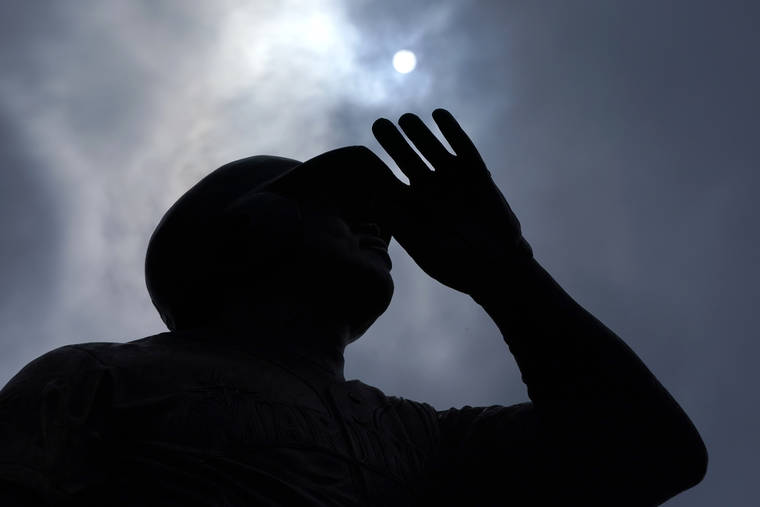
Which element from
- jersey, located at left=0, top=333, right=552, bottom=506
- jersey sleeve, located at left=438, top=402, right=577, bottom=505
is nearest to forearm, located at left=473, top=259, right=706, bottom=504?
jersey sleeve, located at left=438, top=402, right=577, bottom=505

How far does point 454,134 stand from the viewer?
17.4ft

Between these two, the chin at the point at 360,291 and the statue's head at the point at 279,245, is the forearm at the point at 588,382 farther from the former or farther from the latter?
the statue's head at the point at 279,245

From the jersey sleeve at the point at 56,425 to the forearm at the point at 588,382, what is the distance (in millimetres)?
2084

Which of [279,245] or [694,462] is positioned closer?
[694,462]

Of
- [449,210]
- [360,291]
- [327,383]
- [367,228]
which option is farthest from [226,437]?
[367,228]

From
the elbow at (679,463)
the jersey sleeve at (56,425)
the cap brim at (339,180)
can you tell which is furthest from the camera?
the cap brim at (339,180)

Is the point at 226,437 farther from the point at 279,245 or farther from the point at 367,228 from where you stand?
the point at 367,228

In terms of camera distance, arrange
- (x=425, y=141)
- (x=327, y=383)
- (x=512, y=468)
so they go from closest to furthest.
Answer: (x=512, y=468), (x=327, y=383), (x=425, y=141)

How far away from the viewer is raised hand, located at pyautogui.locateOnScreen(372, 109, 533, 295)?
5.28m

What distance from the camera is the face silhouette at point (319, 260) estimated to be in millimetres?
5629

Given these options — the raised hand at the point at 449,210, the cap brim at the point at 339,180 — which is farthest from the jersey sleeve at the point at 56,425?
the raised hand at the point at 449,210

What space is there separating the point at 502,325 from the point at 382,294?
881 mm

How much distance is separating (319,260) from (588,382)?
5.56 feet

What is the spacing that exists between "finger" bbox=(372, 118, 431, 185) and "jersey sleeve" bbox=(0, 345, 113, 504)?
1.96 m
